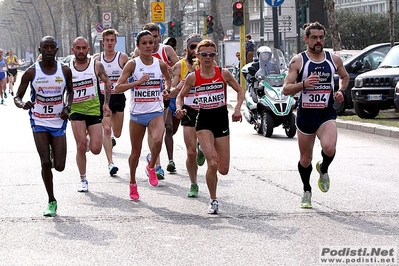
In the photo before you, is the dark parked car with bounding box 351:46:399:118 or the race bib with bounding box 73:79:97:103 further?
the dark parked car with bounding box 351:46:399:118

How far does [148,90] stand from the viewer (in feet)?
35.1

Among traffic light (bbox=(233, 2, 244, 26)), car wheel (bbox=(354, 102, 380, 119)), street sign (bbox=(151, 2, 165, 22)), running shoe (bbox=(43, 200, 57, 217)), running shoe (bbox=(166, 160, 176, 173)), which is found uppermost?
street sign (bbox=(151, 2, 165, 22))

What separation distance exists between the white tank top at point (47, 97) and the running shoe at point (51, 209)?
78 centimetres

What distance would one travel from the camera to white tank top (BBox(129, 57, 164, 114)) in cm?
1064

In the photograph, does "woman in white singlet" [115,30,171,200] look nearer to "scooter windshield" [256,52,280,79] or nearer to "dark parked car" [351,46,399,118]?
"scooter windshield" [256,52,280,79]

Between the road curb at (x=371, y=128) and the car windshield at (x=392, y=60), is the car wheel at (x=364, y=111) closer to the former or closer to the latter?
the road curb at (x=371, y=128)

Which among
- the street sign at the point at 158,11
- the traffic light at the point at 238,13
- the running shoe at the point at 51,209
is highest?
the street sign at the point at 158,11

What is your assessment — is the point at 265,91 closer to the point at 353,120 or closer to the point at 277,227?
the point at 353,120

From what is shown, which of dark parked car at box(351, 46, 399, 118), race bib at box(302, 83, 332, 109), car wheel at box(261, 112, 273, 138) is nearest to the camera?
race bib at box(302, 83, 332, 109)

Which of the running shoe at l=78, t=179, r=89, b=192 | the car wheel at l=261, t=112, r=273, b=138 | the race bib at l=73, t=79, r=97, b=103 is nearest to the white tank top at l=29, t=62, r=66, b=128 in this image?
the race bib at l=73, t=79, r=97, b=103

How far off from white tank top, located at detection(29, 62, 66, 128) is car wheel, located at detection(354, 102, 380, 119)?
13777 millimetres

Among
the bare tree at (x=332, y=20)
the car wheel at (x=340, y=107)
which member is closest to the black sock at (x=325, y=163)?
the car wheel at (x=340, y=107)

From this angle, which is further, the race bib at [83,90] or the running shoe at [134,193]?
the race bib at [83,90]

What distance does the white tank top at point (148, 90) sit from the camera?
10.6 metres
